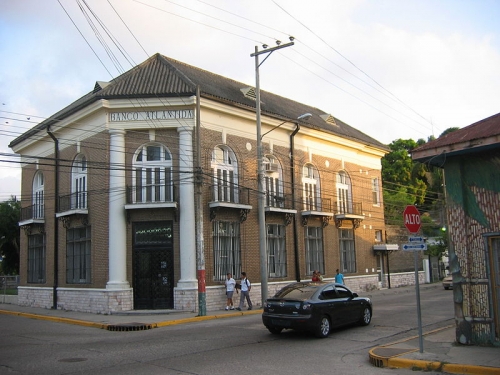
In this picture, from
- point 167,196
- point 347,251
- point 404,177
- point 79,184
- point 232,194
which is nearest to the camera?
point 167,196

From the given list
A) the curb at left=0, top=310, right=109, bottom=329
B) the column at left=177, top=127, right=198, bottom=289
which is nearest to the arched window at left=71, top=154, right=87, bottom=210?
the column at left=177, top=127, right=198, bottom=289

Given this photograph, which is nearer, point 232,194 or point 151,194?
point 151,194

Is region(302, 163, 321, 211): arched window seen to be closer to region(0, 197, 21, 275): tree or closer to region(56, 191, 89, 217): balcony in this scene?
region(56, 191, 89, 217): balcony

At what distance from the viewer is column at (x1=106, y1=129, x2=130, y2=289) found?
21.6 meters

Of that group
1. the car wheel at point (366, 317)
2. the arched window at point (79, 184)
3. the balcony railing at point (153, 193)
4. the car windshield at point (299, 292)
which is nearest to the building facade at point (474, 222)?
the car windshield at point (299, 292)

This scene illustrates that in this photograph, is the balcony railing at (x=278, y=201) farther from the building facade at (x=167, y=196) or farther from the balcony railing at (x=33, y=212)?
the balcony railing at (x=33, y=212)

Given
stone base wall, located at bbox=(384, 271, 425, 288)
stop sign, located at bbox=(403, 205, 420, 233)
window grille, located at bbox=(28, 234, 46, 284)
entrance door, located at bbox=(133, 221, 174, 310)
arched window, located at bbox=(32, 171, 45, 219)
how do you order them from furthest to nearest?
stone base wall, located at bbox=(384, 271, 425, 288) → arched window, located at bbox=(32, 171, 45, 219) → window grille, located at bbox=(28, 234, 46, 284) → entrance door, located at bbox=(133, 221, 174, 310) → stop sign, located at bbox=(403, 205, 420, 233)

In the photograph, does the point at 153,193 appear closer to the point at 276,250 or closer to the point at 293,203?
the point at 276,250

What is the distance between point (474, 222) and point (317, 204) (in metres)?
17.7

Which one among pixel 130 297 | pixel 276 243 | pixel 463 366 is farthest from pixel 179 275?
pixel 463 366

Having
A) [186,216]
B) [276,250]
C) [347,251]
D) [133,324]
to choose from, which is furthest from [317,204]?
[133,324]

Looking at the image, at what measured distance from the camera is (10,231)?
44031 millimetres

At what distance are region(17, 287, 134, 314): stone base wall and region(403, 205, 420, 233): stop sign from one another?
14.1 m

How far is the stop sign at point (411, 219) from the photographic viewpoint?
424 inches
